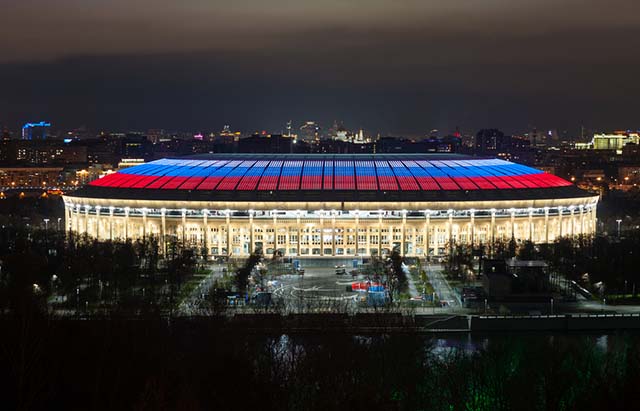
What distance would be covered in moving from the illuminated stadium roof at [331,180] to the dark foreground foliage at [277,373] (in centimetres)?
3807

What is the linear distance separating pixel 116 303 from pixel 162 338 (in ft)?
44.9

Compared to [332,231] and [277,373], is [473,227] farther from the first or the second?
[277,373]

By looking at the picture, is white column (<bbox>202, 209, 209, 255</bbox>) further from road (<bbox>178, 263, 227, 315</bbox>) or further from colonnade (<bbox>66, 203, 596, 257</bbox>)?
road (<bbox>178, 263, 227, 315</bbox>)

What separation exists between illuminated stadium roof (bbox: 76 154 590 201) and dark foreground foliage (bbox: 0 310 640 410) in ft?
125

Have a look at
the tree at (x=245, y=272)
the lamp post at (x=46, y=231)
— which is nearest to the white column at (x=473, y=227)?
the tree at (x=245, y=272)

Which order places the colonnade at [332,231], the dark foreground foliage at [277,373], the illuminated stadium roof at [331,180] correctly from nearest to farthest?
the dark foreground foliage at [277,373] → the colonnade at [332,231] → the illuminated stadium roof at [331,180]

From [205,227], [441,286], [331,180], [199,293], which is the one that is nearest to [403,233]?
[331,180]

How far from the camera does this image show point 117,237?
276 ft

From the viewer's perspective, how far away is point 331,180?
85812 millimetres

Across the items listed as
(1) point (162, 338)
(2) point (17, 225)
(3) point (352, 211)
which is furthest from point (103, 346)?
(2) point (17, 225)

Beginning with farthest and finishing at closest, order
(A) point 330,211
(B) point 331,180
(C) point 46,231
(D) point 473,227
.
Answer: (C) point 46,231, (B) point 331,180, (D) point 473,227, (A) point 330,211

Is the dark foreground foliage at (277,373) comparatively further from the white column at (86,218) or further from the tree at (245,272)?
the white column at (86,218)

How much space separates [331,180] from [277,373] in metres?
47.7

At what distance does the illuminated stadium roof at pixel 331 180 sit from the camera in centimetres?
8325
